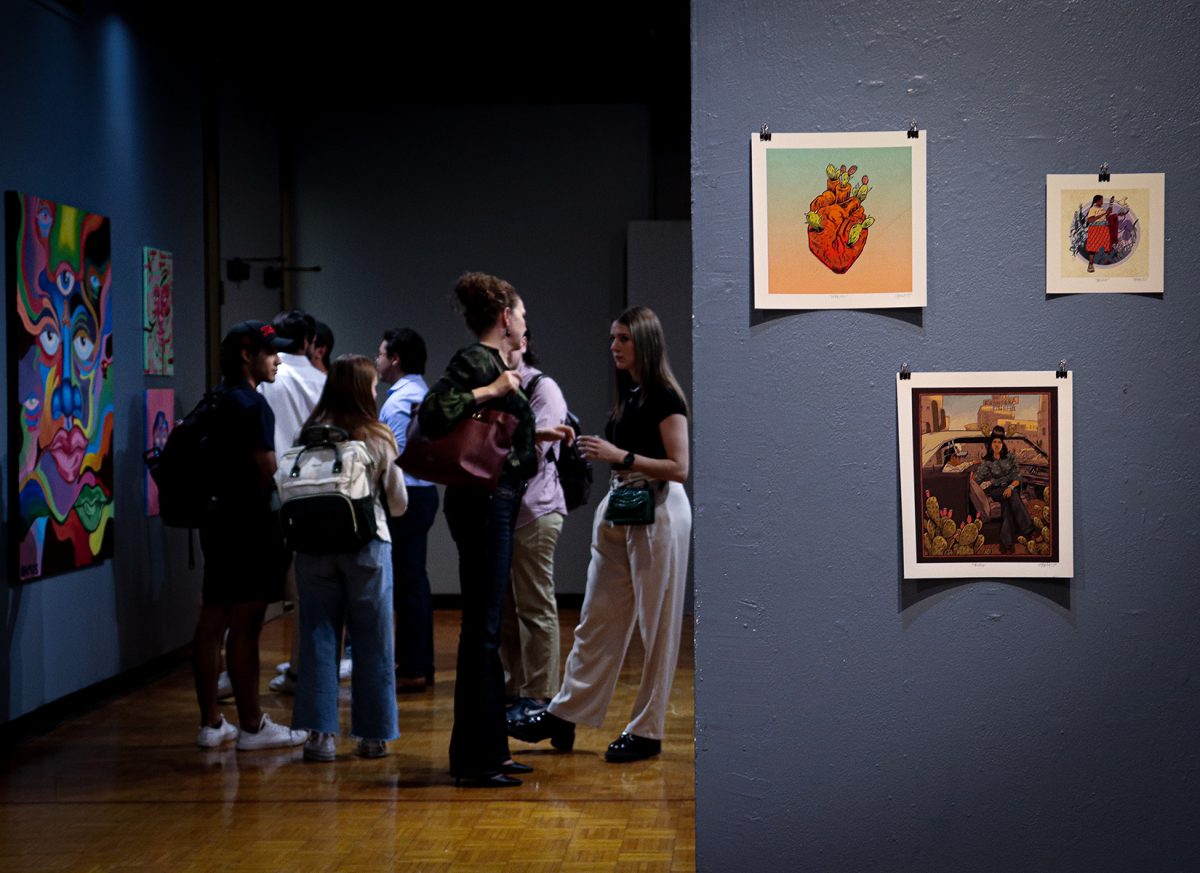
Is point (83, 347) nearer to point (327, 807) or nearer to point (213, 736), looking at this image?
point (213, 736)

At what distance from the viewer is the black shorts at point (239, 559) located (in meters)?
5.21

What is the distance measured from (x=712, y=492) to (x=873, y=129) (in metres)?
0.62

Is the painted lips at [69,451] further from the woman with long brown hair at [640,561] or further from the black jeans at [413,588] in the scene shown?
the woman with long brown hair at [640,561]

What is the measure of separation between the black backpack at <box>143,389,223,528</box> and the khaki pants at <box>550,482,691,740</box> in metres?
1.45

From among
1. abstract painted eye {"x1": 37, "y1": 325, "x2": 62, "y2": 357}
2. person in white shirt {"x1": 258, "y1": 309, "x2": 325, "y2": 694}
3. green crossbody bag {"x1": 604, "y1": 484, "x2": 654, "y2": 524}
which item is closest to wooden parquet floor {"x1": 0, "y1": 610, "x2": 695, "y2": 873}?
person in white shirt {"x1": 258, "y1": 309, "x2": 325, "y2": 694}

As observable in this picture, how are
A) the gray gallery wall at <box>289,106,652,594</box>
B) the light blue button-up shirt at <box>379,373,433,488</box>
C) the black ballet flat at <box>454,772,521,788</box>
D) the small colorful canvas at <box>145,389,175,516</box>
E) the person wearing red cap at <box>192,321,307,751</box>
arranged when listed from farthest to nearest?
the gray gallery wall at <box>289,106,652,594</box>
the small colorful canvas at <box>145,389,175,516</box>
the light blue button-up shirt at <box>379,373,433,488</box>
the person wearing red cap at <box>192,321,307,751</box>
the black ballet flat at <box>454,772,521,788</box>

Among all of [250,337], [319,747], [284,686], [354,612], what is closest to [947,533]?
[354,612]

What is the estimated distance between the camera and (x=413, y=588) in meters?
6.30

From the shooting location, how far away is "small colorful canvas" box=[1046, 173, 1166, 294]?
2.28 m

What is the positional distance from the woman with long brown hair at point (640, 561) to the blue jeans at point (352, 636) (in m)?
0.61

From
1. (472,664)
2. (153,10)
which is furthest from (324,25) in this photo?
(472,664)

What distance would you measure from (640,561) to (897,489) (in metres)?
2.63

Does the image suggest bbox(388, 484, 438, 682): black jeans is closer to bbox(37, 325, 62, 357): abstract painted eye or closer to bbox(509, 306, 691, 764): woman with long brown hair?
bbox(509, 306, 691, 764): woman with long brown hair

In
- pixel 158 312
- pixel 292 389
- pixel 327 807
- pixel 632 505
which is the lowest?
pixel 327 807
